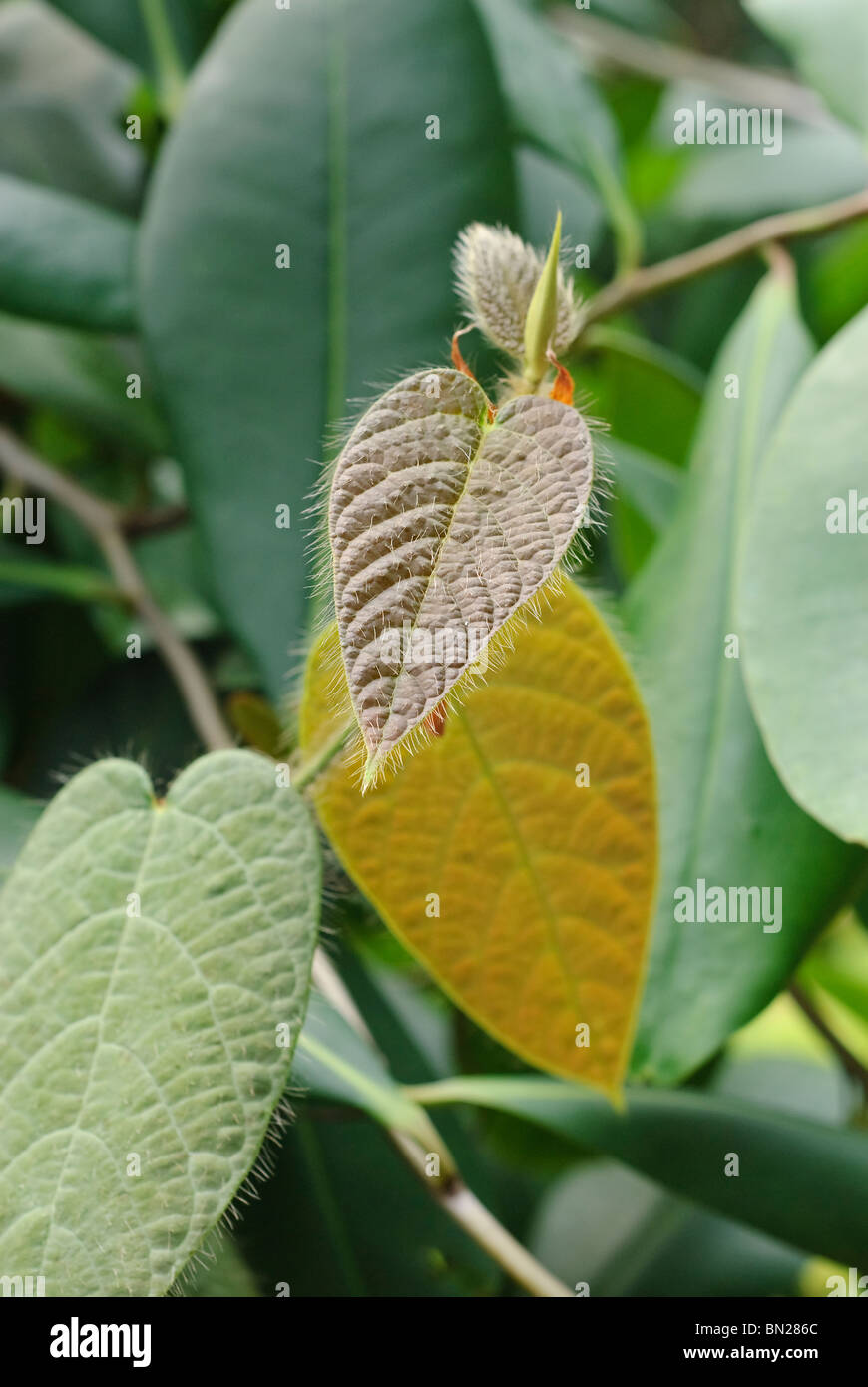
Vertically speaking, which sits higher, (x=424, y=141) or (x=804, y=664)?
(x=424, y=141)

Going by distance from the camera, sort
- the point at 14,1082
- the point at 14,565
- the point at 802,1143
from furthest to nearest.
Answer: the point at 14,565, the point at 802,1143, the point at 14,1082

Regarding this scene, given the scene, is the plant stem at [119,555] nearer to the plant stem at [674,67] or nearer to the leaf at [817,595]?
the leaf at [817,595]

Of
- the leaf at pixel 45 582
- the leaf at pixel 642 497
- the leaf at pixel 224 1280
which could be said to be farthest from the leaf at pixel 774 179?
the leaf at pixel 224 1280

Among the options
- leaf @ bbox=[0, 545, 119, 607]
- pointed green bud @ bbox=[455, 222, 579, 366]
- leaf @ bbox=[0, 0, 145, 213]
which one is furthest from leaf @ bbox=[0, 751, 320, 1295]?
leaf @ bbox=[0, 0, 145, 213]

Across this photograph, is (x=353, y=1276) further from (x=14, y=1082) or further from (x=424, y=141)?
(x=424, y=141)

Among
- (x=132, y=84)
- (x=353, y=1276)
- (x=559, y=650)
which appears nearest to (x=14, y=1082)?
(x=559, y=650)

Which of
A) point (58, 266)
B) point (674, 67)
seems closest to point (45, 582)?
point (58, 266)
